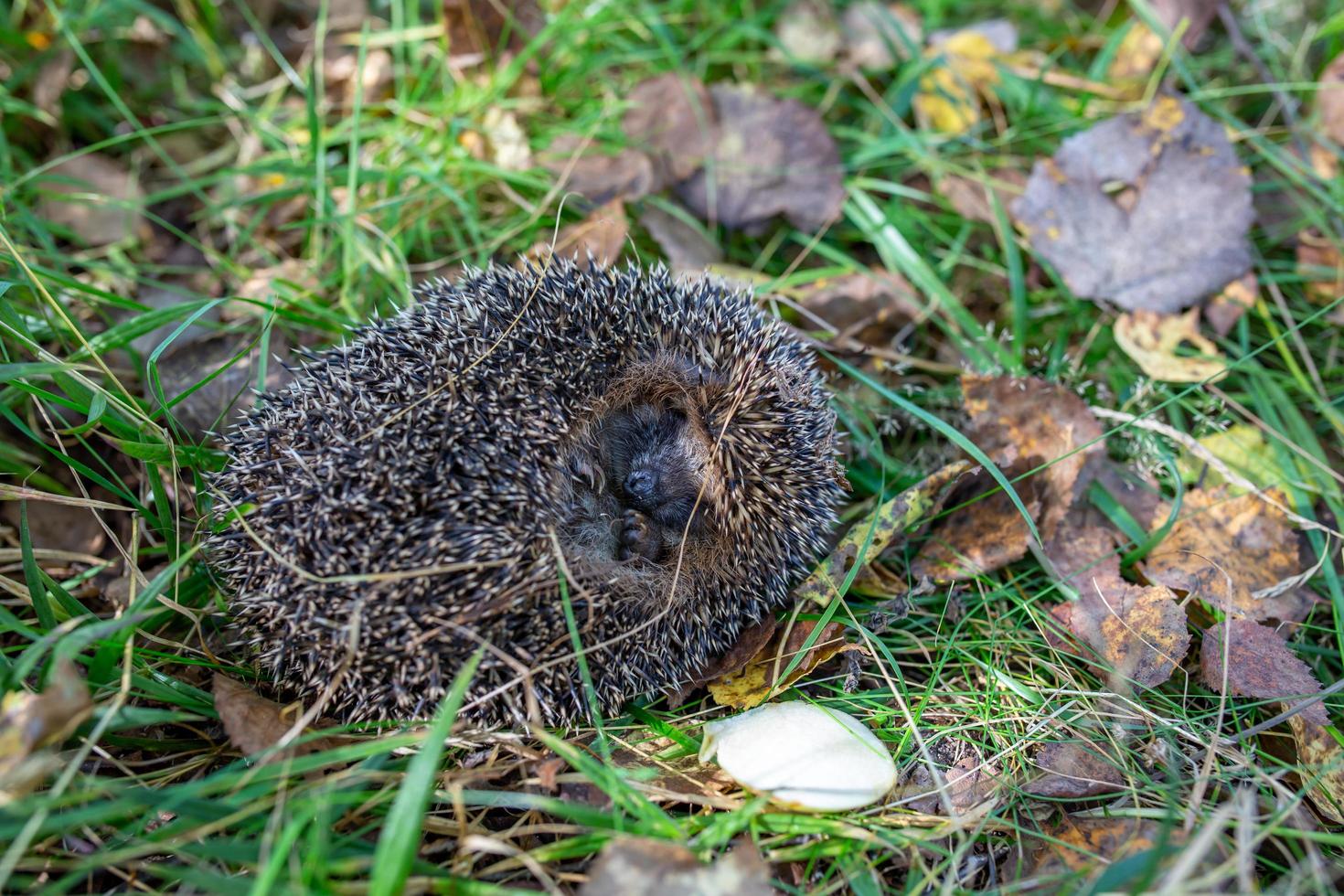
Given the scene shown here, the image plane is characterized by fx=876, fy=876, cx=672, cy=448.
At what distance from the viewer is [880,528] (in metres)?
4.01

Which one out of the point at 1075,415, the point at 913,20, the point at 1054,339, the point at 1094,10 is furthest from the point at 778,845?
the point at 1094,10

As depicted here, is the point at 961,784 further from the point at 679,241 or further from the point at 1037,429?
the point at 679,241

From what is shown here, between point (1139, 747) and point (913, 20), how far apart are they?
5022 mm

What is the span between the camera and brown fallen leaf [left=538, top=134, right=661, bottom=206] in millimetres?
5078

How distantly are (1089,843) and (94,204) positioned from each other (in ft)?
18.7

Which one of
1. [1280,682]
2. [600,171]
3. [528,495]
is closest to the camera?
[528,495]

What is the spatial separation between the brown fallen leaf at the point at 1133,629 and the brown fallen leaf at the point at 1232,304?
1.89m

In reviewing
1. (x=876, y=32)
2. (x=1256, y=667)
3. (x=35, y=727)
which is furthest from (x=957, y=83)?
(x=35, y=727)

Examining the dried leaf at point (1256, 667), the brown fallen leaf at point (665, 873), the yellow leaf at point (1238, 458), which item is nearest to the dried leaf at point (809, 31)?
the yellow leaf at point (1238, 458)

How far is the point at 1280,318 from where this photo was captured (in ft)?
16.5

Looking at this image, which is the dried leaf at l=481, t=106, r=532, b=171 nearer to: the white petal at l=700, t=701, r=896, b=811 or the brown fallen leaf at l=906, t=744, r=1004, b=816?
the white petal at l=700, t=701, r=896, b=811

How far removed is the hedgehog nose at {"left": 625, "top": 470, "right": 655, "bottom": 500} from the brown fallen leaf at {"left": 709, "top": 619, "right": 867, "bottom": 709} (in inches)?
33.7

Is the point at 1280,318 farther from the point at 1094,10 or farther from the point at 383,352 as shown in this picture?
the point at 383,352

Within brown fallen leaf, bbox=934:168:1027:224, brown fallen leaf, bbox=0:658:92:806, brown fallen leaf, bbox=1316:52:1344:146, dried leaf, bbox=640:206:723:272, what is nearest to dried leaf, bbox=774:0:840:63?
brown fallen leaf, bbox=934:168:1027:224
